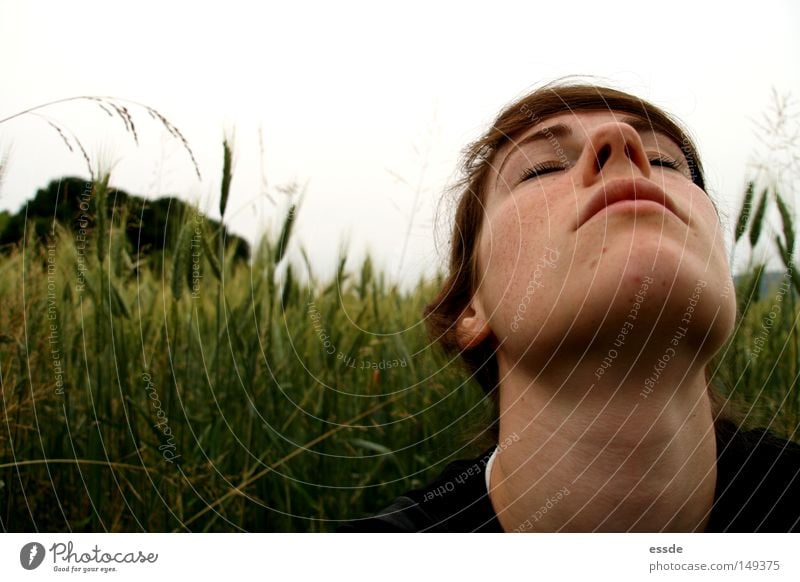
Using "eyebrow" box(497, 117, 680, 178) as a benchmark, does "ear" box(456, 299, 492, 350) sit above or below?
below

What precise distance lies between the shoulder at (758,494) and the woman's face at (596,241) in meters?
0.17

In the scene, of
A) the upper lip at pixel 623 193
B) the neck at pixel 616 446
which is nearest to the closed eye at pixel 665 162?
→ the upper lip at pixel 623 193

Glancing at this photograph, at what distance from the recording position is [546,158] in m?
0.69


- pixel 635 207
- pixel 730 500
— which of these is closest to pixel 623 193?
pixel 635 207

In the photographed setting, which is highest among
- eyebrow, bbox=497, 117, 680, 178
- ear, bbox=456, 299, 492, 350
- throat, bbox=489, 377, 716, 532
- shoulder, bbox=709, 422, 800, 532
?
eyebrow, bbox=497, 117, 680, 178

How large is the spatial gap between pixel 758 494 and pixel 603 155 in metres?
0.38

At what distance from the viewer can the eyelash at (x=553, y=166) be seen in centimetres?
68

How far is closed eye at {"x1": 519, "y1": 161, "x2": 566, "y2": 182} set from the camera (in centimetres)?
68

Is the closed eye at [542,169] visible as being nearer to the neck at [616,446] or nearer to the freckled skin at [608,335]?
the freckled skin at [608,335]

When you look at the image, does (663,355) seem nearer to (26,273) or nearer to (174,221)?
(174,221)
